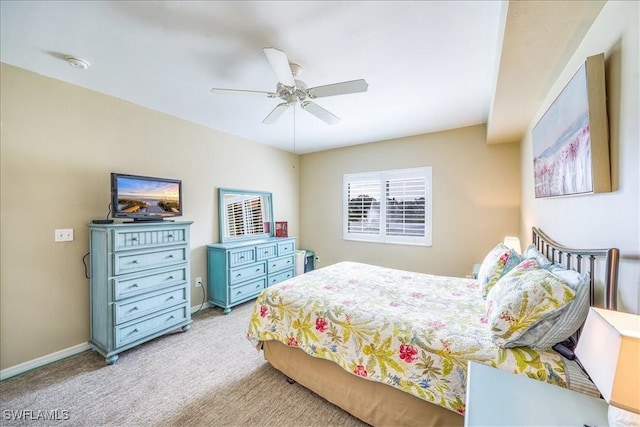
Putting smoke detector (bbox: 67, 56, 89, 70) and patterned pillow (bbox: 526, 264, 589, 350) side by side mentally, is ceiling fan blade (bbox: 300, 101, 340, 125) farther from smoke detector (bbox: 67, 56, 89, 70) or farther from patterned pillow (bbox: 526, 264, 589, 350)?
patterned pillow (bbox: 526, 264, 589, 350)

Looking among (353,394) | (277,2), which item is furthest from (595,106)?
(353,394)

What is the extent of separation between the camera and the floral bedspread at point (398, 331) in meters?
1.30

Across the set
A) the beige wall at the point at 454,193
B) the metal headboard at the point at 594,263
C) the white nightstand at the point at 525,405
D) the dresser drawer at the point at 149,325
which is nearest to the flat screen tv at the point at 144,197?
the dresser drawer at the point at 149,325

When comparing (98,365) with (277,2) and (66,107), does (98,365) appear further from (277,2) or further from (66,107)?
(277,2)

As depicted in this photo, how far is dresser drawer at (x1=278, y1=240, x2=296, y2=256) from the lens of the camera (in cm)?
415

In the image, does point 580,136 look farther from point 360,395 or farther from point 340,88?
point 360,395

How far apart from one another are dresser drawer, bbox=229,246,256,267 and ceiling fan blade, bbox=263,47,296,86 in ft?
7.59

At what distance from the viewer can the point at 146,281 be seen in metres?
2.53

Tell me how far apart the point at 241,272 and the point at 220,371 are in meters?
1.46

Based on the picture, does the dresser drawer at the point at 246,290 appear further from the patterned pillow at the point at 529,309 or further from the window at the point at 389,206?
the patterned pillow at the point at 529,309

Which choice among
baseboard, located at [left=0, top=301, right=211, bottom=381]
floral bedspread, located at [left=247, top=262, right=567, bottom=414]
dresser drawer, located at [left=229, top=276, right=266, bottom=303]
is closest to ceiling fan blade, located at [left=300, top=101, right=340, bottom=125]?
floral bedspread, located at [left=247, top=262, right=567, bottom=414]

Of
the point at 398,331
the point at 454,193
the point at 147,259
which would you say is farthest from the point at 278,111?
the point at 454,193

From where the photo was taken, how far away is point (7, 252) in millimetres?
2100

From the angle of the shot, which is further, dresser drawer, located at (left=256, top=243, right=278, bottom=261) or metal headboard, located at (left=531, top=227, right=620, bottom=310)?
dresser drawer, located at (left=256, top=243, right=278, bottom=261)
